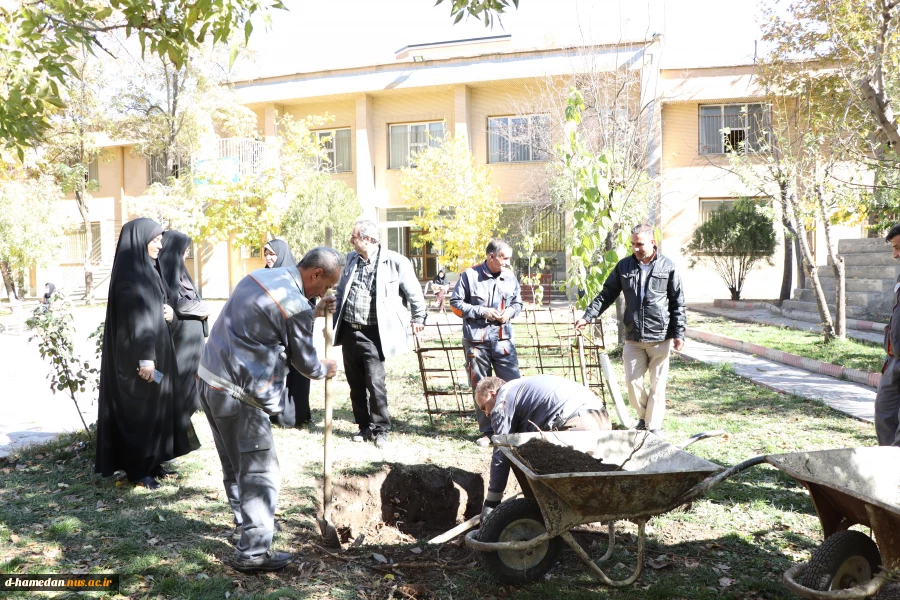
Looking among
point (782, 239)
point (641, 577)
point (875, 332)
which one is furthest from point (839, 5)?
point (782, 239)

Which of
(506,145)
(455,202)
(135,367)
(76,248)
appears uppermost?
(506,145)

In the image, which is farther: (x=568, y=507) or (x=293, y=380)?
(x=293, y=380)

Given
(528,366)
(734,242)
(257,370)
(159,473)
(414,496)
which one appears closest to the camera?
(257,370)

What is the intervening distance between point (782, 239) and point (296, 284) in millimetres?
20707

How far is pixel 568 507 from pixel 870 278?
13.4 m

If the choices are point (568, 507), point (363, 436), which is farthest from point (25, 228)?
point (568, 507)

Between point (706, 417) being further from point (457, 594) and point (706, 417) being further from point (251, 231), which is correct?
point (251, 231)

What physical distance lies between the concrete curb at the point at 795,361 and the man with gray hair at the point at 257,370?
565 centimetres

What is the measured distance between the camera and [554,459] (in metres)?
3.89

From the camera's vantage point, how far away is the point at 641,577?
3922mm

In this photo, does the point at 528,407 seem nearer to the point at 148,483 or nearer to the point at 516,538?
the point at 516,538

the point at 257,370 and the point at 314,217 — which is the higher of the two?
the point at 314,217

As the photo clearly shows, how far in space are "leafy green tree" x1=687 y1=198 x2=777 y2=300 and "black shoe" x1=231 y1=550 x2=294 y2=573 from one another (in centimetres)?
1761

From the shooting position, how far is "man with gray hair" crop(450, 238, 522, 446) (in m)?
6.27
